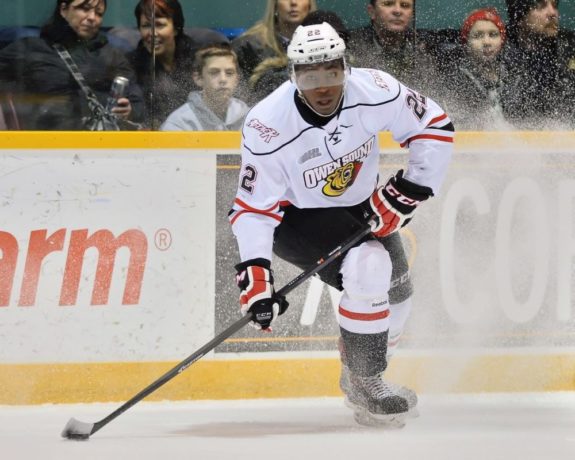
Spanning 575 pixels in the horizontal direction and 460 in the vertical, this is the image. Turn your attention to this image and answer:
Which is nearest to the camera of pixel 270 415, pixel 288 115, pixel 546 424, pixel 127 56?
pixel 288 115

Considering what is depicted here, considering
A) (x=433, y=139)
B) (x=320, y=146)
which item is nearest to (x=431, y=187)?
(x=433, y=139)

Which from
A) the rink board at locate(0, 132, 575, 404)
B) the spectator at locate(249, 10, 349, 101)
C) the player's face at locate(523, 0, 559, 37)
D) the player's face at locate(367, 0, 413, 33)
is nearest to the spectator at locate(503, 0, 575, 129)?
the player's face at locate(523, 0, 559, 37)

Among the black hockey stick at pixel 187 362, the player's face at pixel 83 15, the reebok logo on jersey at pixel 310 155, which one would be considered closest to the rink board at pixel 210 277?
the player's face at pixel 83 15

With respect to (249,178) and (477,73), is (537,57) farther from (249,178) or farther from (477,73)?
(249,178)

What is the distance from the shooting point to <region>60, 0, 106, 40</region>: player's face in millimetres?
4988

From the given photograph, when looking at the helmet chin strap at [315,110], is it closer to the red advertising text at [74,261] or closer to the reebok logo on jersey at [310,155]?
the reebok logo on jersey at [310,155]

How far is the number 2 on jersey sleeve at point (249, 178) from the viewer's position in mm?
4016

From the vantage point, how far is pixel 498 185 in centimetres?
513

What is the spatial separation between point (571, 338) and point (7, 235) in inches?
95.5

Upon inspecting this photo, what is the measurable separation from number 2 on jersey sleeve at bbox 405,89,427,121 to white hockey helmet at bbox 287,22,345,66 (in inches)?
15.0

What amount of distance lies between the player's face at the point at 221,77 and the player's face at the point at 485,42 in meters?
1.07

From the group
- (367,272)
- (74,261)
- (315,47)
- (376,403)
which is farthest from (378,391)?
(74,261)

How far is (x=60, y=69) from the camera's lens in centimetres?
502

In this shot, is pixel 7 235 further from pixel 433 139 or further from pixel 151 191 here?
pixel 433 139
